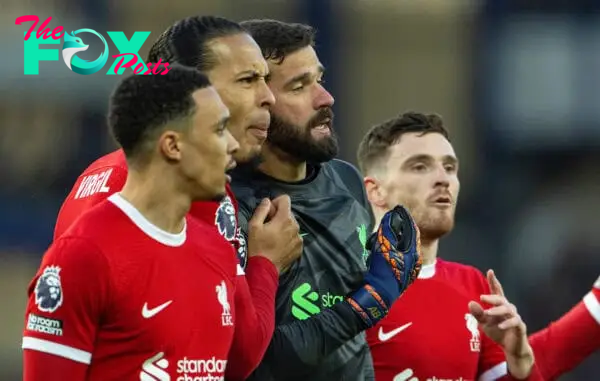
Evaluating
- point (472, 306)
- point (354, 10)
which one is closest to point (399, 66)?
point (354, 10)

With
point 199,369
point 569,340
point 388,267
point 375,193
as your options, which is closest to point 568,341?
point 569,340

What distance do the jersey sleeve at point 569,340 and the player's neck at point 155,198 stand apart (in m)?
2.11

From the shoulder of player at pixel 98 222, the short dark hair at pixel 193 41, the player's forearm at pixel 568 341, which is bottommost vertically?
the player's forearm at pixel 568 341

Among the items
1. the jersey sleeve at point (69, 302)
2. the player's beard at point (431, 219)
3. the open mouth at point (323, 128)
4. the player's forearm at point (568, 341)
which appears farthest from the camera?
the player's forearm at point (568, 341)

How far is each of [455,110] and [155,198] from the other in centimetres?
728

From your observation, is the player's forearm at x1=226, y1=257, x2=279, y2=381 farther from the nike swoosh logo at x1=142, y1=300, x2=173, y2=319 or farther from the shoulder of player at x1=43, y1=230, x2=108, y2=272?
the shoulder of player at x1=43, y1=230, x2=108, y2=272

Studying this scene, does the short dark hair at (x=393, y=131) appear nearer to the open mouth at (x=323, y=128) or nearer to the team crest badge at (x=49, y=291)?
the open mouth at (x=323, y=128)

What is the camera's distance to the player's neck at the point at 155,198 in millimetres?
3174

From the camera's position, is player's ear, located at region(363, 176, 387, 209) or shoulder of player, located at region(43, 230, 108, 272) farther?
player's ear, located at region(363, 176, 387, 209)

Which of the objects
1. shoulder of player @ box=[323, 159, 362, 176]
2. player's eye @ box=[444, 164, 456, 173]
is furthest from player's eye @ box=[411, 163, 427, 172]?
shoulder of player @ box=[323, 159, 362, 176]

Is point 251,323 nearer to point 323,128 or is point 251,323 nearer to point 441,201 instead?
point 323,128

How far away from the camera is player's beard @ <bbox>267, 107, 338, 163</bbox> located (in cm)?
393

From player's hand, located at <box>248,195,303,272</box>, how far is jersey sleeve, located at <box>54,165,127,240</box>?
467 mm

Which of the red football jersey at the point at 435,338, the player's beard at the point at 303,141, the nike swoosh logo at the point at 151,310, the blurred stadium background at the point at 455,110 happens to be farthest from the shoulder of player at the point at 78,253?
the blurred stadium background at the point at 455,110
